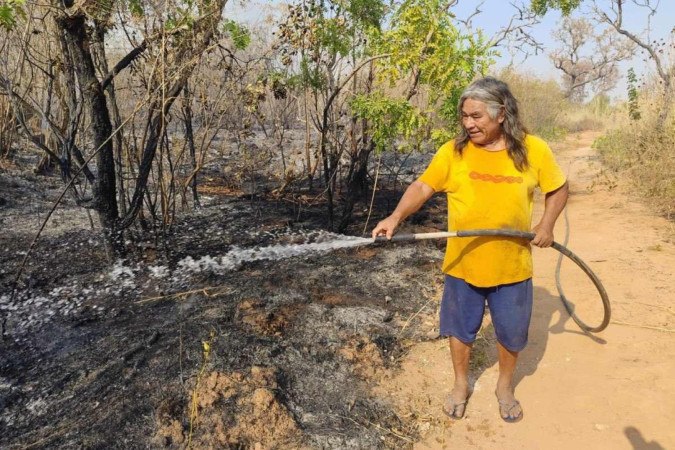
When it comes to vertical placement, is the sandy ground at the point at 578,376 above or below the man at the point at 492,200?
below

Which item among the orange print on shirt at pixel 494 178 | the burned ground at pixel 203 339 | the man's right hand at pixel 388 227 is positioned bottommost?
the burned ground at pixel 203 339

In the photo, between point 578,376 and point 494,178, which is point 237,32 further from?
point 578,376

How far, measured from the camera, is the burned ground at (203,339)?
2.42m

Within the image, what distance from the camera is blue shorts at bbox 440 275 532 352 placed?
2273 mm

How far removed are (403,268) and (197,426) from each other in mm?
2640

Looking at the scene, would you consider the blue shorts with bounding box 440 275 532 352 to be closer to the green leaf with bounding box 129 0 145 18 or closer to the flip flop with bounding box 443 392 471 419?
→ the flip flop with bounding box 443 392 471 419

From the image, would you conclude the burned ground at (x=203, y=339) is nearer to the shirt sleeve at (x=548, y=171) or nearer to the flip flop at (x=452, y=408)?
the flip flop at (x=452, y=408)

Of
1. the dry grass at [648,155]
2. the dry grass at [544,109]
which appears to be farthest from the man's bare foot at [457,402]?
the dry grass at [544,109]

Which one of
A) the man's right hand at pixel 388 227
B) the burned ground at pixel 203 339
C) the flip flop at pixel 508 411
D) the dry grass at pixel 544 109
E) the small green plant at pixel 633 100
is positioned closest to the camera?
the man's right hand at pixel 388 227

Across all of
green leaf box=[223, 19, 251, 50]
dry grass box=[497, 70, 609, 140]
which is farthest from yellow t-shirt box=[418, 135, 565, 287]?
dry grass box=[497, 70, 609, 140]

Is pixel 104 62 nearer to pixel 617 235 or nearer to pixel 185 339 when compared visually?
pixel 185 339

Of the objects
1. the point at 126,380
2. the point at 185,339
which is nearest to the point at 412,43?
the point at 185,339

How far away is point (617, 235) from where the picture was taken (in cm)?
535

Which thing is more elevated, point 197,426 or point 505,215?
point 505,215
